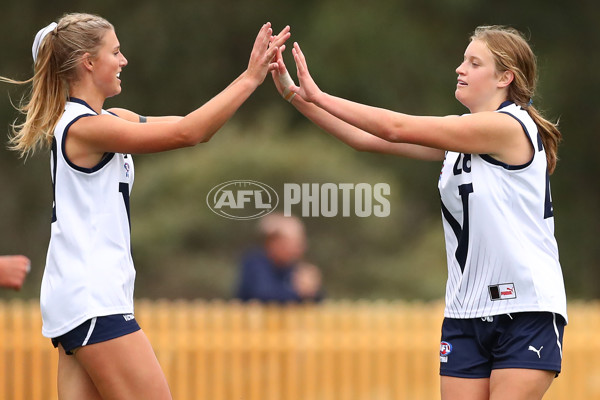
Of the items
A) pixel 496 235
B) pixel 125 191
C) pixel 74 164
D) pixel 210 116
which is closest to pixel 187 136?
pixel 210 116

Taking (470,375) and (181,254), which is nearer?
(470,375)

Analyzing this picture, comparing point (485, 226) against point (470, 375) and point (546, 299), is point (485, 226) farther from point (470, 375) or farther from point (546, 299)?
point (470, 375)

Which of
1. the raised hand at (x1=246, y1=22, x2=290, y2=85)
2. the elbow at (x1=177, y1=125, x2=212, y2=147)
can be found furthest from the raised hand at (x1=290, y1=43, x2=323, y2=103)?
the elbow at (x1=177, y1=125, x2=212, y2=147)

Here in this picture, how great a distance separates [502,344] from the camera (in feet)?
11.7

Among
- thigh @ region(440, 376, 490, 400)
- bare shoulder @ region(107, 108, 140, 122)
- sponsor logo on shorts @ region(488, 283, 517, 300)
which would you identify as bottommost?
thigh @ region(440, 376, 490, 400)

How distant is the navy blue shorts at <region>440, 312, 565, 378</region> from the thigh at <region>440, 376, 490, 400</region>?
2cm

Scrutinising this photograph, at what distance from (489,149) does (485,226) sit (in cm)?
31

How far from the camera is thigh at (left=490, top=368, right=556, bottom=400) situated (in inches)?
136

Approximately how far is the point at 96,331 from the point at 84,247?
0.33m

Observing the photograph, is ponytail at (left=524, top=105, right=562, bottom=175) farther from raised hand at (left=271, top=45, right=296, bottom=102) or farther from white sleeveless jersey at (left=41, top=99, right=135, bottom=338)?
white sleeveless jersey at (left=41, top=99, right=135, bottom=338)

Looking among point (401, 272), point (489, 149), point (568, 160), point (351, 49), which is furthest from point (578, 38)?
point (489, 149)

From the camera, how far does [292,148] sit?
13055 millimetres

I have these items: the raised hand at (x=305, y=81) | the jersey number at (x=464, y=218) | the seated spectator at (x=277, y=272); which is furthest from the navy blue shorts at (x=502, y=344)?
the seated spectator at (x=277, y=272)

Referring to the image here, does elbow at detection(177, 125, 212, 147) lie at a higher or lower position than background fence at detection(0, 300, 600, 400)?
higher
